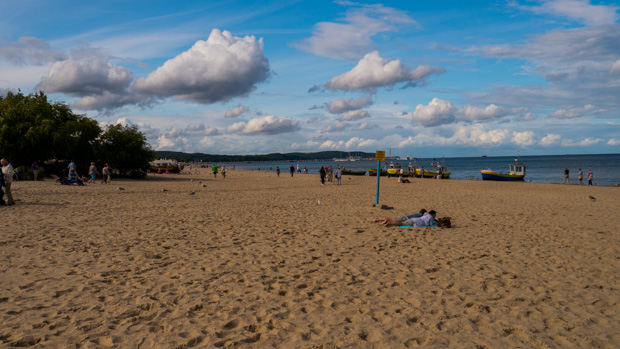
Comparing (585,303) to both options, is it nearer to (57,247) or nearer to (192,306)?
(192,306)

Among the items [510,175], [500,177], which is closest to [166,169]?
[500,177]

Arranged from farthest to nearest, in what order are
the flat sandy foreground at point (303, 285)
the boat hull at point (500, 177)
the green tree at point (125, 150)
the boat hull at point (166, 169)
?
the boat hull at point (166, 169) < the boat hull at point (500, 177) < the green tree at point (125, 150) < the flat sandy foreground at point (303, 285)

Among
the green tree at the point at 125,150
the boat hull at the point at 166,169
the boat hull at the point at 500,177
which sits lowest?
the boat hull at the point at 500,177

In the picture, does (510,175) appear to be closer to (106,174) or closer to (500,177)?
(500,177)

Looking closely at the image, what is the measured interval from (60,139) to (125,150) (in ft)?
19.3

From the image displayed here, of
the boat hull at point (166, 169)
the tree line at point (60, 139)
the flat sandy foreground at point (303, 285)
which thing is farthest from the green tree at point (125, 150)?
the flat sandy foreground at point (303, 285)

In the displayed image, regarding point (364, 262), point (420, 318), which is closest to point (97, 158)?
point (364, 262)

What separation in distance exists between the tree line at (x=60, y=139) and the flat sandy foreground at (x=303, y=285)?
66.3 ft

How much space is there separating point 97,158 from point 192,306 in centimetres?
3299

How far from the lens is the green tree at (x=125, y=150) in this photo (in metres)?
33.3

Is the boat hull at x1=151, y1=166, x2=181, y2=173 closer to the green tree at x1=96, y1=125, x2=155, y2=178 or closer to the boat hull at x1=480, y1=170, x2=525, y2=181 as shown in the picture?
the green tree at x1=96, y1=125, x2=155, y2=178

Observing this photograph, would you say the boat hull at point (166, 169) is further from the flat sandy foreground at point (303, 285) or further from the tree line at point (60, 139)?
the flat sandy foreground at point (303, 285)

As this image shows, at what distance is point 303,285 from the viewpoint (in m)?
5.90

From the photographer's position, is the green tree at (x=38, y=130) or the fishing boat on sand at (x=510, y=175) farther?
the fishing boat on sand at (x=510, y=175)
